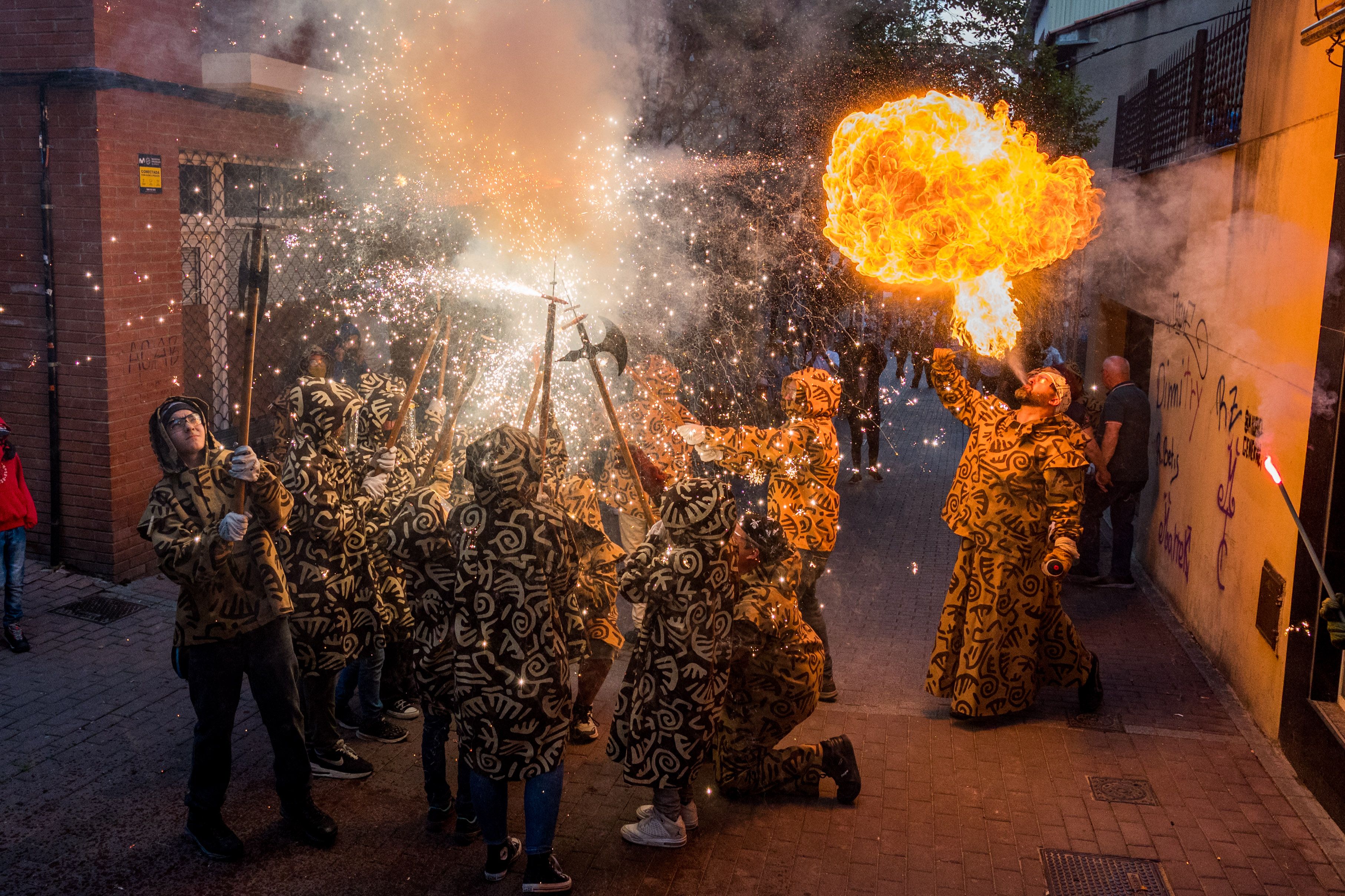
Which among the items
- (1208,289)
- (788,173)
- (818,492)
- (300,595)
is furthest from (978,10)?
(300,595)

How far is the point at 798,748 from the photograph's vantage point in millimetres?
5516

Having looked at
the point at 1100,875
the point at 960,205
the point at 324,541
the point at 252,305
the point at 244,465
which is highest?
the point at 960,205

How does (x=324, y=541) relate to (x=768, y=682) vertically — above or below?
above

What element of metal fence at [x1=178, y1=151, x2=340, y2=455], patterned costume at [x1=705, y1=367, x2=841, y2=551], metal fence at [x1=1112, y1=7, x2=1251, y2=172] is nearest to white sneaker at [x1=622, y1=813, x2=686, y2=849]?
patterned costume at [x1=705, y1=367, x2=841, y2=551]

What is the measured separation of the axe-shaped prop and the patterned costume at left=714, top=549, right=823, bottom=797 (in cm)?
65

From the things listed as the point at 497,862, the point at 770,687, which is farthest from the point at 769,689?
the point at 497,862

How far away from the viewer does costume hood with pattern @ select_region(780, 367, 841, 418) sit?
258 inches

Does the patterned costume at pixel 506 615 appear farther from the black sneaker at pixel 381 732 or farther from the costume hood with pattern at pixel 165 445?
the black sneaker at pixel 381 732

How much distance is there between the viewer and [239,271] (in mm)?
8812

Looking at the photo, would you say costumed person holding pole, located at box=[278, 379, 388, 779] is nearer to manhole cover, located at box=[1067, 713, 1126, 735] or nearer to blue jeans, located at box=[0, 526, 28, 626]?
blue jeans, located at box=[0, 526, 28, 626]

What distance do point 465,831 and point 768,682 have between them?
1.58 metres

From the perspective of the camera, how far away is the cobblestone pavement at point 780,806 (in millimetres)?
4816

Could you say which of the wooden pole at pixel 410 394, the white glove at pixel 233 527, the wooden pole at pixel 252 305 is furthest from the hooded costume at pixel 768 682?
the wooden pole at pixel 252 305

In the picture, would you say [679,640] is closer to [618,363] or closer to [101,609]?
[618,363]
